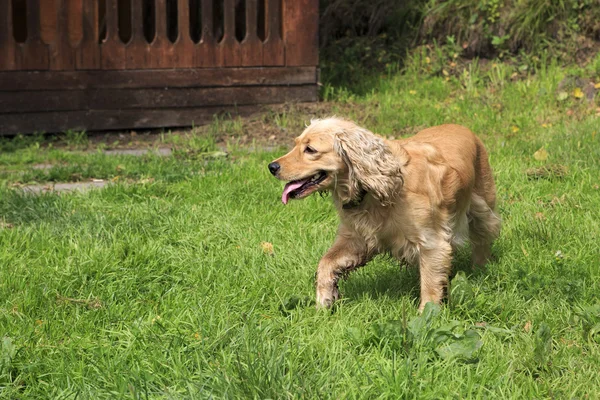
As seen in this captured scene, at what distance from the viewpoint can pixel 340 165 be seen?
4.25m

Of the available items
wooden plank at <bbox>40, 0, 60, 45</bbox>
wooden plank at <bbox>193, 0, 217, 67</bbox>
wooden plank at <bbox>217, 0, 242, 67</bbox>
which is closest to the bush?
wooden plank at <bbox>217, 0, 242, 67</bbox>

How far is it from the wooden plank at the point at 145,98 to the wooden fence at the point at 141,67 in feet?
0.04

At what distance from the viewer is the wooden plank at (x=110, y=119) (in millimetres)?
9484

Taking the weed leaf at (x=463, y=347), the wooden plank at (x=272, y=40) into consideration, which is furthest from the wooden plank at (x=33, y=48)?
the weed leaf at (x=463, y=347)

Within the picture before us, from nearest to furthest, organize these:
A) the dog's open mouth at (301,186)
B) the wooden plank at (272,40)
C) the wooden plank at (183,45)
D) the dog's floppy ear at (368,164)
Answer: the dog's floppy ear at (368,164)
the dog's open mouth at (301,186)
the wooden plank at (183,45)
the wooden plank at (272,40)

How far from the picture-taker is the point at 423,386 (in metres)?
3.09

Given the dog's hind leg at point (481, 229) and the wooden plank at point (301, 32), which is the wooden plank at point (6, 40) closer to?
the wooden plank at point (301, 32)

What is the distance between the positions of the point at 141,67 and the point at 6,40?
158 centimetres

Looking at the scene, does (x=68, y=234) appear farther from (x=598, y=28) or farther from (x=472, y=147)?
(x=598, y=28)

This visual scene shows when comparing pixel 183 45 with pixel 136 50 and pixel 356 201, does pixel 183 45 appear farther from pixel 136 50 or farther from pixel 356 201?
pixel 356 201

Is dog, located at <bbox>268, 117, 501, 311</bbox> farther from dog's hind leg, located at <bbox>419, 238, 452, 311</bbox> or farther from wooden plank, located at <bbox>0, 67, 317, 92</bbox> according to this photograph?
wooden plank, located at <bbox>0, 67, 317, 92</bbox>

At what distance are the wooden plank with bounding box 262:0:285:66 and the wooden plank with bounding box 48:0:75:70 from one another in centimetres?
244

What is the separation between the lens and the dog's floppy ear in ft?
13.5

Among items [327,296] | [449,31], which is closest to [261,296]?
[327,296]
